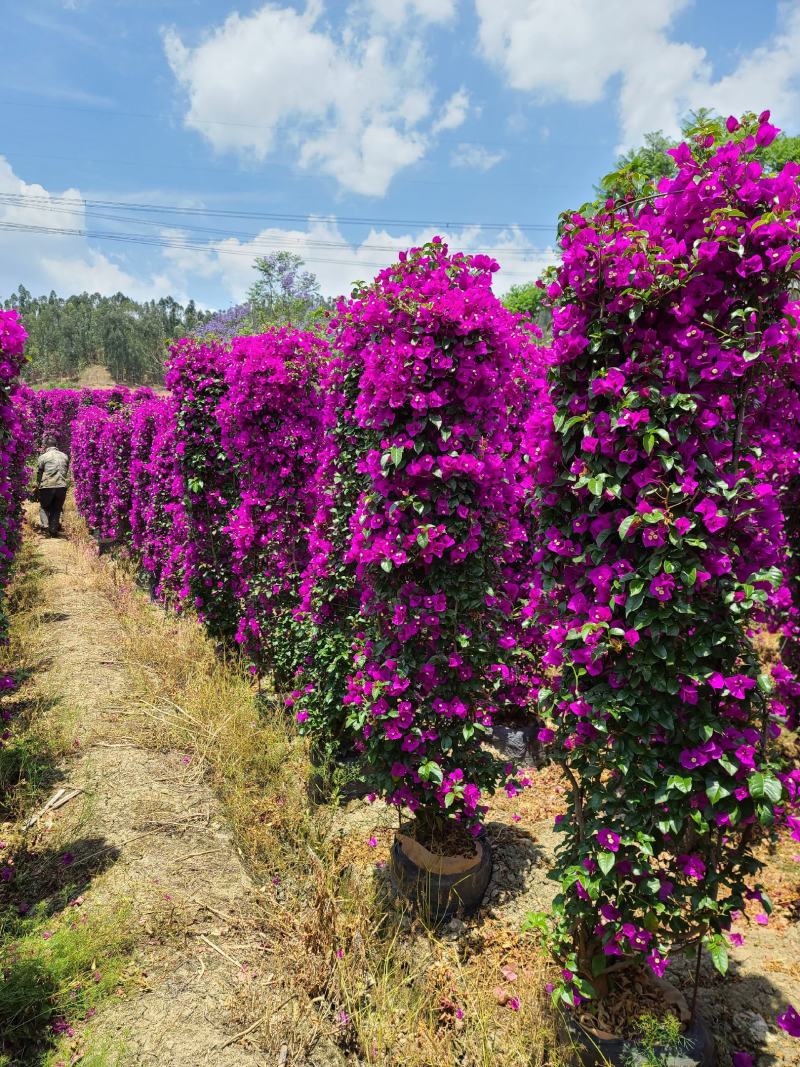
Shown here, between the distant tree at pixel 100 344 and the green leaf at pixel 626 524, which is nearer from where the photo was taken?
the green leaf at pixel 626 524

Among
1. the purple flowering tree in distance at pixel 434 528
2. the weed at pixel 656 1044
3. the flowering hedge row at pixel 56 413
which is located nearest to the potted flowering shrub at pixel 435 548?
the purple flowering tree in distance at pixel 434 528

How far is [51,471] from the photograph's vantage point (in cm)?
1059

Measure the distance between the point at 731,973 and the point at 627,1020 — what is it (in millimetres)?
826

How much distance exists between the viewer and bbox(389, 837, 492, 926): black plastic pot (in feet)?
8.98

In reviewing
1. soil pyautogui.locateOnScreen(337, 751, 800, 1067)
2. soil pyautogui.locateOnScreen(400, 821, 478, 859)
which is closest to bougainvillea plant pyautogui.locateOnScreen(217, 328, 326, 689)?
soil pyautogui.locateOnScreen(337, 751, 800, 1067)

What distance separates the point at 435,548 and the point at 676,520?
113 centimetres

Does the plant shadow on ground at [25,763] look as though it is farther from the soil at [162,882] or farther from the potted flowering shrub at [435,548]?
the potted flowering shrub at [435,548]

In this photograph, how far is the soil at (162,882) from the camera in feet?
7.13

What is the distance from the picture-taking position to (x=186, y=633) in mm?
5809

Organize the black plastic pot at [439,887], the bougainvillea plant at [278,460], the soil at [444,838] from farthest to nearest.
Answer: the bougainvillea plant at [278,460] → the soil at [444,838] → the black plastic pot at [439,887]

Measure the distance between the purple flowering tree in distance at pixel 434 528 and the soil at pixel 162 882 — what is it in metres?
0.93

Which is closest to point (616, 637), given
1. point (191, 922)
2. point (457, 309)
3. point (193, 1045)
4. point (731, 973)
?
point (457, 309)

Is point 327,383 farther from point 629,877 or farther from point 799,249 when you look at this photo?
point 629,877

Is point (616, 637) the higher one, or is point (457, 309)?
point (457, 309)
